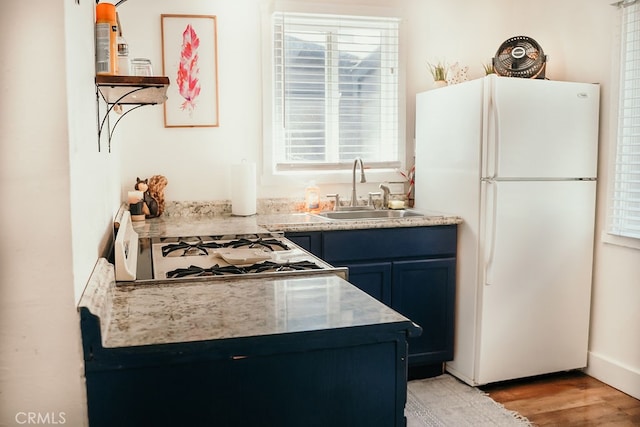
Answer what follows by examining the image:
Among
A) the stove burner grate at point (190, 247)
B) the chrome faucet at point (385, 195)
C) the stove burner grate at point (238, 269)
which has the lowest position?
the stove burner grate at point (190, 247)

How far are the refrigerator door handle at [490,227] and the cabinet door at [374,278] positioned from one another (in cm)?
51

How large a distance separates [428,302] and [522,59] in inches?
57.6

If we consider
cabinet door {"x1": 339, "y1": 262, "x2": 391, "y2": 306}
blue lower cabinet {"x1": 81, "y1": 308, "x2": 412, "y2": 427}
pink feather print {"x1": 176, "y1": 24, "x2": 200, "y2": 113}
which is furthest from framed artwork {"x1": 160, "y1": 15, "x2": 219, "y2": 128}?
blue lower cabinet {"x1": 81, "y1": 308, "x2": 412, "y2": 427}

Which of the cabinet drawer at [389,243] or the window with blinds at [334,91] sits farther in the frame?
the window with blinds at [334,91]

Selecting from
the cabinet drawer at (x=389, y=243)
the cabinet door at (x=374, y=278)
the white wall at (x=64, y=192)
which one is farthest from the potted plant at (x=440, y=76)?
the cabinet door at (x=374, y=278)

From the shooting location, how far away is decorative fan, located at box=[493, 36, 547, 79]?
314 centimetres

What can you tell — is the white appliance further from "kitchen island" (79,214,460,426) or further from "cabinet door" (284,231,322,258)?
"kitchen island" (79,214,460,426)

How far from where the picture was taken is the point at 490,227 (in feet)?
9.64

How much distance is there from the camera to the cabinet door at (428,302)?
10.1 ft

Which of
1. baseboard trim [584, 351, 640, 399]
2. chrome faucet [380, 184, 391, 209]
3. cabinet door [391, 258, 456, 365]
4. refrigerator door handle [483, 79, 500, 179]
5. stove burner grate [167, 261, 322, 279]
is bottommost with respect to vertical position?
baseboard trim [584, 351, 640, 399]

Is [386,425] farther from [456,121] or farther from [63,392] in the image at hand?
[456,121]

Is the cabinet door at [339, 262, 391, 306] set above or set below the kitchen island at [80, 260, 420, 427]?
below

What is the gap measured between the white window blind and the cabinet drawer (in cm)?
89

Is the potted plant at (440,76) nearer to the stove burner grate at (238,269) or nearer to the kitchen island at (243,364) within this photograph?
the stove burner grate at (238,269)
